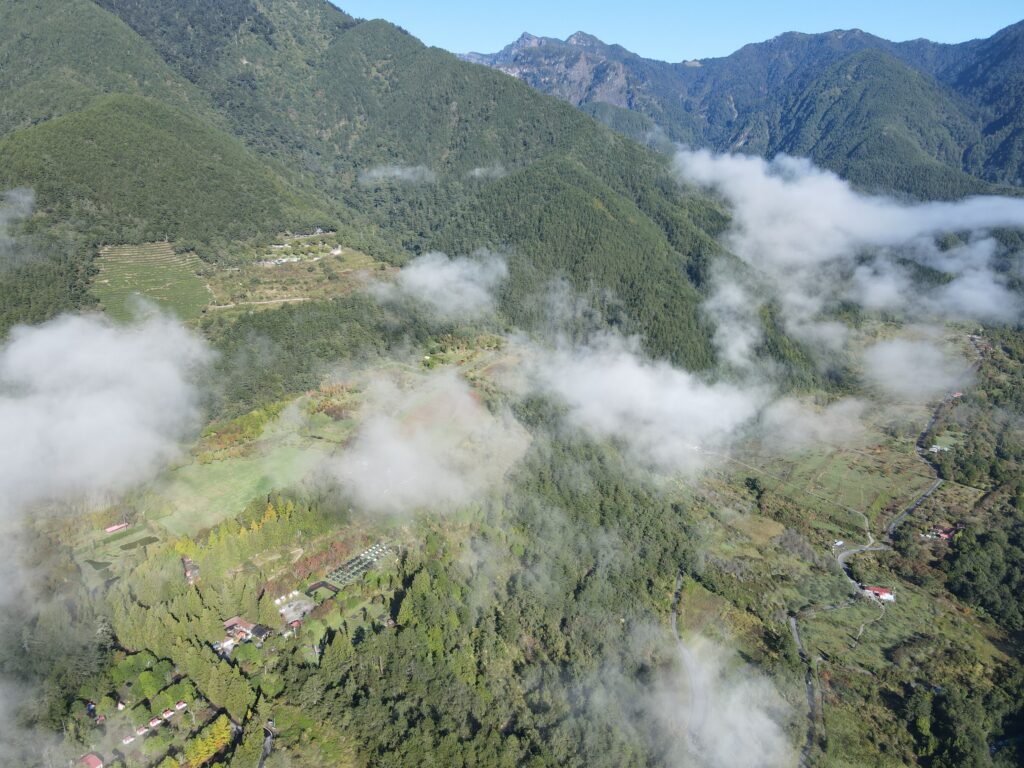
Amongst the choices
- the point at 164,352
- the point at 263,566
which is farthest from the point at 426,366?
the point at 263,566

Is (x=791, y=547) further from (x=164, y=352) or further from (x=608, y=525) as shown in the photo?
(x=164, y=352)

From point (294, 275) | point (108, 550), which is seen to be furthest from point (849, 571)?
point (294, 275)

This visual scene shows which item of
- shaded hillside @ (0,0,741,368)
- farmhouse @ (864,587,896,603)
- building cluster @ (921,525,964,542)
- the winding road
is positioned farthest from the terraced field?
building cluster @ (921,525,964,542)

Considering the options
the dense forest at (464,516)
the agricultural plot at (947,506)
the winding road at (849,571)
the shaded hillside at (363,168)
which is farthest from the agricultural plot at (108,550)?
the agricultural plot at (947,506)

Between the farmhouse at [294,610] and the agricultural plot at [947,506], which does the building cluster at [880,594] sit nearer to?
the agricultural plot at [947,506]

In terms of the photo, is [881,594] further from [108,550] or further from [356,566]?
[108,550]
